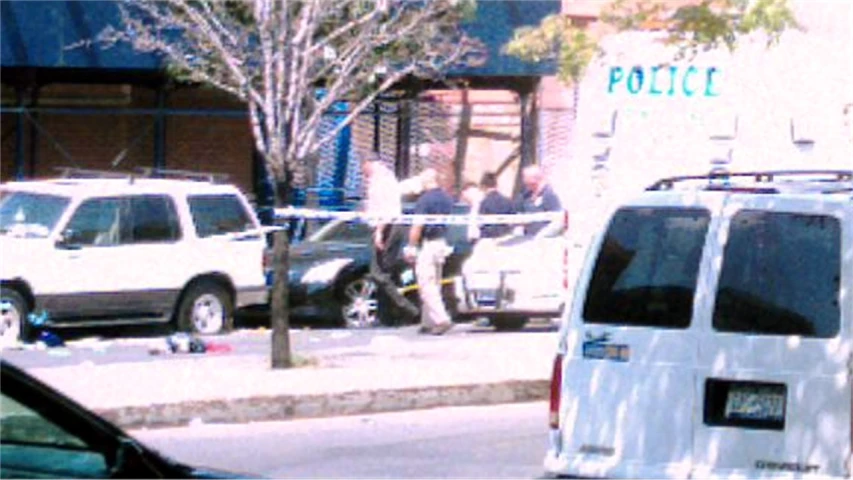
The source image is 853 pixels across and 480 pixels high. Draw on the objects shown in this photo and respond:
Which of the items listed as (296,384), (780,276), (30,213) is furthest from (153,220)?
(780,276)

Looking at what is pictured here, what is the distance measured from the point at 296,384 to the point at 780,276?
24.2ft

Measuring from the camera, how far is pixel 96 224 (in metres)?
21.0

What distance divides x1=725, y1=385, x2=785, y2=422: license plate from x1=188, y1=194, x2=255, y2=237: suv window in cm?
1361

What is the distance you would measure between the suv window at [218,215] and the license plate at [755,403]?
44.6 feet

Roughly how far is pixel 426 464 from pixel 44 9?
50.9 feet

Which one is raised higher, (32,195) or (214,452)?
(32,195)

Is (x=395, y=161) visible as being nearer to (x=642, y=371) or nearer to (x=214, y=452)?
(x=214, y=452)

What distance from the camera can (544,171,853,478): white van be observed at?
28.2 ft

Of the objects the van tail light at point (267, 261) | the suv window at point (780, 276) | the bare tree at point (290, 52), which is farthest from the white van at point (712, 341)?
the van tail light at point (267, 261)

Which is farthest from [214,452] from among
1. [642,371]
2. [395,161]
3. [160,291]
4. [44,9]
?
[395,161]

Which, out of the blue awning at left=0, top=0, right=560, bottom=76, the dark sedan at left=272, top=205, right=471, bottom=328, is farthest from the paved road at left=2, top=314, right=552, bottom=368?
the blue awning at left=0, top=0, right=560, bottom=76

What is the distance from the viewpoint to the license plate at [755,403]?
8.66 metres

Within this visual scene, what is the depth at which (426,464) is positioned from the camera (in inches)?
504

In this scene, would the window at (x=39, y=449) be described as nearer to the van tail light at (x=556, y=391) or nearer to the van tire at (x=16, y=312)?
the van tail light at (x=556, y=391)
